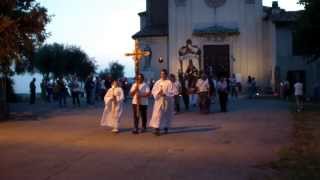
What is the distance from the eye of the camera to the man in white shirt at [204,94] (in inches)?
1205

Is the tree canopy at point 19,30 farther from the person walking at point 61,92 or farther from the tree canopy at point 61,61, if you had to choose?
the tree canopy at point 61,61

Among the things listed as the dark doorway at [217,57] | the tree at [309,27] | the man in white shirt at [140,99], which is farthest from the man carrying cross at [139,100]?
the dark doorway at [217,57]

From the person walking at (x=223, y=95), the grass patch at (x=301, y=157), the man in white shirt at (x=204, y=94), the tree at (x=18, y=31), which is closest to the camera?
the grass patch at (x=301, y=157)

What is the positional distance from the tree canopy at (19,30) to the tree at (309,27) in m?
13.5

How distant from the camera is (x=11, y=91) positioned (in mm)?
45969

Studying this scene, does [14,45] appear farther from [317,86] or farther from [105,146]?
[317,86]

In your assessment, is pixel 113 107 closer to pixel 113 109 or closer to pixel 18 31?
pixel 113 109

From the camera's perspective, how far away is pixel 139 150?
55.1 ft

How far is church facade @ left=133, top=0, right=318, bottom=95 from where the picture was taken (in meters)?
63.8

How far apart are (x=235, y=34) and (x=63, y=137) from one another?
46640mm

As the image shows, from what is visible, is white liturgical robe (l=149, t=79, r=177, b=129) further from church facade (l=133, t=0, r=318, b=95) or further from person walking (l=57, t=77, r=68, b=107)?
church facade (l=133, t=0, r=318, b=95)

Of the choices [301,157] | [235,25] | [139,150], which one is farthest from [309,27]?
[235,25]

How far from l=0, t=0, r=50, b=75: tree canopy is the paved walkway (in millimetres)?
2845

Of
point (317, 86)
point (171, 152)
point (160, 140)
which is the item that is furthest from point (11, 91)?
point (171, 152)
